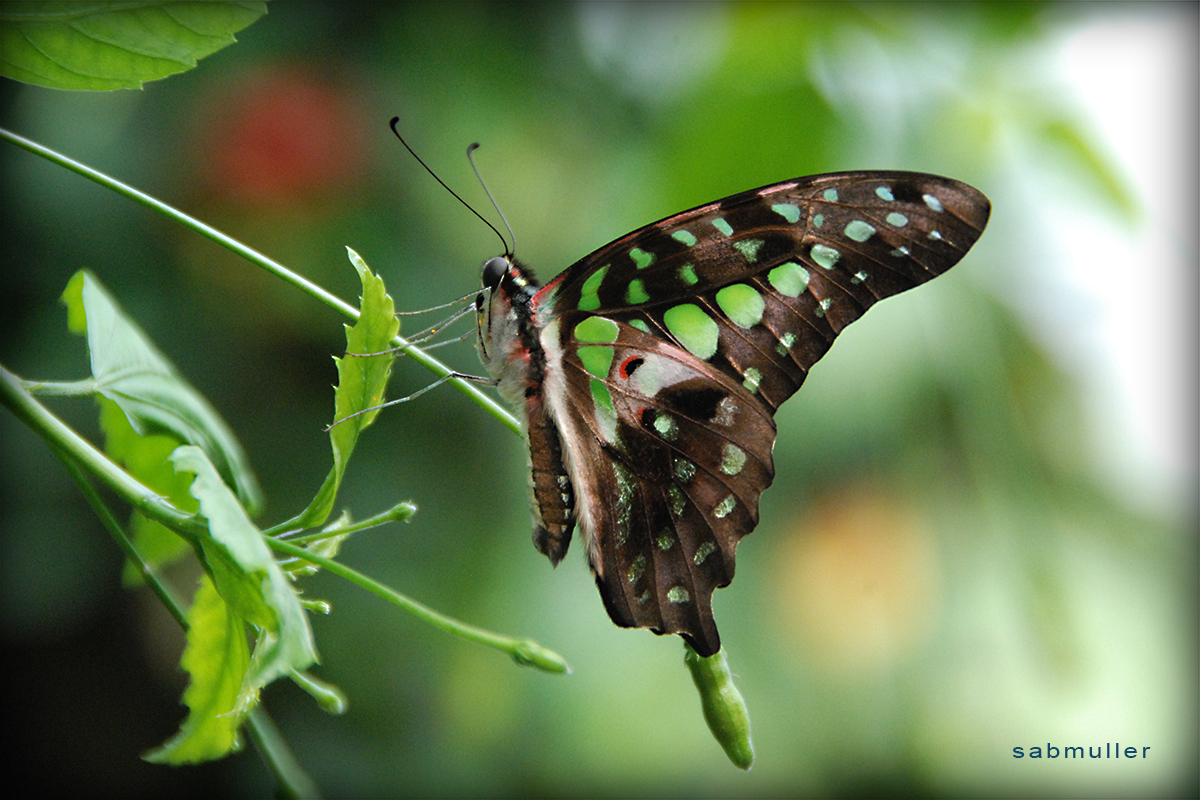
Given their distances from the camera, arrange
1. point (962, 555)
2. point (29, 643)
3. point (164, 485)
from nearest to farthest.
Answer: point (164, 485) < point (29, 643) < point (962, 555)

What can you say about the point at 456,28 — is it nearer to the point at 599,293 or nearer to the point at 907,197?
the point at 599,293

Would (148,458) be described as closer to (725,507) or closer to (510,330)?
(510,330)

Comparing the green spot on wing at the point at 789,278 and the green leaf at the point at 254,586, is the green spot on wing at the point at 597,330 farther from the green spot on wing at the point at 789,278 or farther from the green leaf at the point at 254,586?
the green leaf at the point at 254,586

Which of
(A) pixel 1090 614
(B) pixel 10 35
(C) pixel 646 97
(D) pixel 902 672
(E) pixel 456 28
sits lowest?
(D) pixel 902 672

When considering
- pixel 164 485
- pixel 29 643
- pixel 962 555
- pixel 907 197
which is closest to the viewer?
pixel 164 485

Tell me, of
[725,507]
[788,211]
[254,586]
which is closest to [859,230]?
[788,211]

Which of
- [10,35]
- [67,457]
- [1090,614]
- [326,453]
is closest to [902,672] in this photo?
[1090,614]

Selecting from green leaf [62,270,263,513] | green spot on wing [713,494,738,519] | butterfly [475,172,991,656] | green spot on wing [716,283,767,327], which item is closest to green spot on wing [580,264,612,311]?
butterfly [475,172,991,656]
